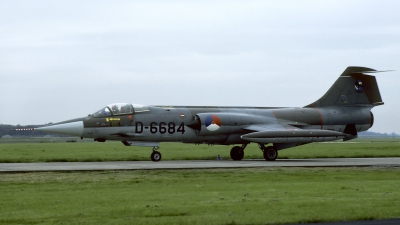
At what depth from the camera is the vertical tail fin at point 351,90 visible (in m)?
35.2

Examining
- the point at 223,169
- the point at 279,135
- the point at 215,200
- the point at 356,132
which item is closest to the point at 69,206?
the point at 215,200

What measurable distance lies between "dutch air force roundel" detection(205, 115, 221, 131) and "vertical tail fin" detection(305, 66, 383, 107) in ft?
24.1

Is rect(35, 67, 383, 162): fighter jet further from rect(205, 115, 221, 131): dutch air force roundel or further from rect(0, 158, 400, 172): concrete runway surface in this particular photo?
rect(0, 158, 400, 172): concrete runway surface

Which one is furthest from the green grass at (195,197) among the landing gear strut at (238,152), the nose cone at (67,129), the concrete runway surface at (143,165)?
the landing gear strut at (238,152)

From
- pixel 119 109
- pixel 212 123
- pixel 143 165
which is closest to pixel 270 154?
pixel 212 123

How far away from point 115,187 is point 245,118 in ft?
55.4

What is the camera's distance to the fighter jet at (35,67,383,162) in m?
29.6

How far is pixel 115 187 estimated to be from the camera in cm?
1655

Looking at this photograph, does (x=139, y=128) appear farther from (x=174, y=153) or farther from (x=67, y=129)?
(x=174, y=153)

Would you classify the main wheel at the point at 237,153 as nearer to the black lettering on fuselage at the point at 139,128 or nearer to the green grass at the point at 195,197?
the black lettering on fuselage at the point at 139,128

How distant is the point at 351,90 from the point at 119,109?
13996 mm

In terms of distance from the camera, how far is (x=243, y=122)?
106ft

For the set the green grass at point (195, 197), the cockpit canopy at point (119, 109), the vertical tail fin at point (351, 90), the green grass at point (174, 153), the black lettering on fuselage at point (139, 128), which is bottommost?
the green grass at point (174, 153)

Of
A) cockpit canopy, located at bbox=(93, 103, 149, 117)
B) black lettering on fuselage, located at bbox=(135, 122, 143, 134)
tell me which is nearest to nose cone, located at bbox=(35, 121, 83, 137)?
cockpit canopy, located at bbox=(93, 103, 149, 117)
